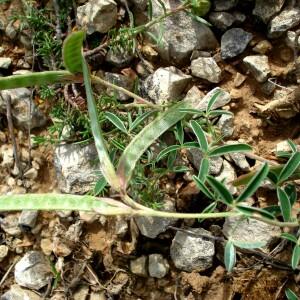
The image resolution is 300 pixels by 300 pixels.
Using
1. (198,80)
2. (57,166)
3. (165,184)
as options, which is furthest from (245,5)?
(57,166)

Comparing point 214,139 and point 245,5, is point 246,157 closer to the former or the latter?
point 214,139

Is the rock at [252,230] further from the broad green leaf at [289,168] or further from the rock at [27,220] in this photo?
the rock at [27,220]

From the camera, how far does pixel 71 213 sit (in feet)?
8.39

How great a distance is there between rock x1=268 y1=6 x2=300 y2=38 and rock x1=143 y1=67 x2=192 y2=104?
0.46m

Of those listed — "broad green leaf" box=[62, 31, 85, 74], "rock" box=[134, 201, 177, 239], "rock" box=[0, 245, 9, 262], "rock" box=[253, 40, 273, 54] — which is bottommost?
"rock" box=[0, 245, 9, 262]

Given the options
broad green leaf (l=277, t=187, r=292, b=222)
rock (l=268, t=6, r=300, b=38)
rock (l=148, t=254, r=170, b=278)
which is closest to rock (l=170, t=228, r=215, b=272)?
rock (l=148, t=254, r=170, b=278)

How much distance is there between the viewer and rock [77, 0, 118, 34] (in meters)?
2.59

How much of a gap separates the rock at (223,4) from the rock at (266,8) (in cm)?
11

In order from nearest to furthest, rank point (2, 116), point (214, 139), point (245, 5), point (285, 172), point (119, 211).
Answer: point (119, 211) → point (285, 172) → point (214, 139) → point (245, 5) → point (2, 116)

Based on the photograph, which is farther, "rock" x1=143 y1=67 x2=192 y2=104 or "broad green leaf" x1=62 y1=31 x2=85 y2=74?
"rock" x1=143 y1=67 x2=192 y2=104

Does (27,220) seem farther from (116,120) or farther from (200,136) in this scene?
(200,136)

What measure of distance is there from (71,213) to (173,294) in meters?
0.63

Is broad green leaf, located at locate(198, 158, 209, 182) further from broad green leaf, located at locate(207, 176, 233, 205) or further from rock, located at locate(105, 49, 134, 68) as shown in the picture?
rock, located at locate(105, 49, 134, 68)

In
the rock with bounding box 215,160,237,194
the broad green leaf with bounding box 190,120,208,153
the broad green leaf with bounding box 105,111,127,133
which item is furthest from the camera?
the rock with bounding box 215,160,237,194
